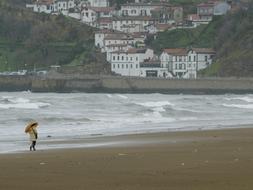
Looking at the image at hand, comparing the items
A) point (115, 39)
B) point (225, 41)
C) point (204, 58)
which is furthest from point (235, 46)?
point (115, 39)

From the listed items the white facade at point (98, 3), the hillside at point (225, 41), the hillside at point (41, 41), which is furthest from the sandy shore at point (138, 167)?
the white facade at point (98, 3)

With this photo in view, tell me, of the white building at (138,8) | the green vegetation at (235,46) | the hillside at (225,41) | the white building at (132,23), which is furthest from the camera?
the white building at (138,8)

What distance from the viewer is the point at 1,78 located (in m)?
107

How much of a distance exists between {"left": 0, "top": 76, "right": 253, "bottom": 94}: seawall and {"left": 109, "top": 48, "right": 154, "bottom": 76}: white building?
Answer: 33.7 feet

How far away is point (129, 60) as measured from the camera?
113 meters

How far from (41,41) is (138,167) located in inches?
4350

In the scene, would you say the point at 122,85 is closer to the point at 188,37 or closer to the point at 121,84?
the point at 121,84

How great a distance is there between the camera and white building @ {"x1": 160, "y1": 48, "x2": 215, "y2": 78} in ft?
357

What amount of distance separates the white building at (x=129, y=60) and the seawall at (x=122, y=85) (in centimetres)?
1028

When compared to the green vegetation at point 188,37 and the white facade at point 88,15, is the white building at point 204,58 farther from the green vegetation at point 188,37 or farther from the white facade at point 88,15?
the white facade at point 88,15

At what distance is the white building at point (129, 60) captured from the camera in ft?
366

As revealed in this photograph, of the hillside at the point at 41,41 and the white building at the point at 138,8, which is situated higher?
the white building at the point at 138,8

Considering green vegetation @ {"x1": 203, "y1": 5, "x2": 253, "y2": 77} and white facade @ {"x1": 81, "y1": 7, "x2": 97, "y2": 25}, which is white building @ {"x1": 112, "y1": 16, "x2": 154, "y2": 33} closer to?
white facade @ {"x1": 81, "y1": 7, "x2": 97, "y2": 25}

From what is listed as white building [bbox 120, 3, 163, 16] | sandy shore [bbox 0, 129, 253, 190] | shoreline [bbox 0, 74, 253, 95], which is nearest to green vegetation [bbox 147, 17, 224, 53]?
white building [bbox 120, 3, 163, 16]
